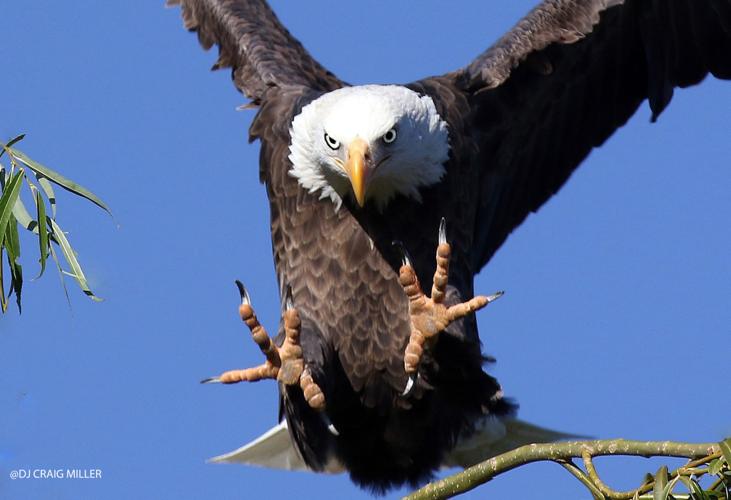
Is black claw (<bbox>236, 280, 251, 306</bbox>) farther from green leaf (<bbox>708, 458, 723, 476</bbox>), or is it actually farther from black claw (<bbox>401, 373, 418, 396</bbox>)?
green leaf (<bbox>708, 458, 723, 476</bbox>)

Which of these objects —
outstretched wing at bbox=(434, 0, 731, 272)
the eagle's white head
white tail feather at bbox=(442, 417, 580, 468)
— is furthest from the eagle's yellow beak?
white tail feather at bbox=(442, 417, 580, 468)

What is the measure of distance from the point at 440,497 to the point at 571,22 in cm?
240

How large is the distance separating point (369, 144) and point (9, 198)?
1.45 metres

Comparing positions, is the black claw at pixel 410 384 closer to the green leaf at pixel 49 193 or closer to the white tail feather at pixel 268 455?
the white tail feather at pixel 268 455

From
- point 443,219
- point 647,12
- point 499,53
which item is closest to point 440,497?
point 443,219

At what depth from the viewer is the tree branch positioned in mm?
3703

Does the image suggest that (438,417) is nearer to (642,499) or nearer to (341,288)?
(341,288)

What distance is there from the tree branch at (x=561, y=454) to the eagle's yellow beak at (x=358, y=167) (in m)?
1.41

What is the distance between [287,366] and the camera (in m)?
5.85

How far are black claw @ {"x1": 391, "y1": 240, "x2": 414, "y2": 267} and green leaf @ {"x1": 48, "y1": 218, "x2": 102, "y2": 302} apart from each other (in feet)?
4.61

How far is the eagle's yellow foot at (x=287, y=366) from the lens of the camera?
571 cm

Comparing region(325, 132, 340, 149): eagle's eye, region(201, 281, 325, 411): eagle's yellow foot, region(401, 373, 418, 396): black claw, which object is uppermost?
region(325, 132, 340, 149): eagle's eye

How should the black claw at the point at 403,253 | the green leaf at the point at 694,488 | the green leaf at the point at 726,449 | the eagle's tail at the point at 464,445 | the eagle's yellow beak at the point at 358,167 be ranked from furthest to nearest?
the eagle's tail at the point at 464,445 → the black claw at the point at 403,253 → the eagle's yellow beak at the point at 358,167 → the green leaf at the point at 694,488 → the green leaf at the point at 726,449

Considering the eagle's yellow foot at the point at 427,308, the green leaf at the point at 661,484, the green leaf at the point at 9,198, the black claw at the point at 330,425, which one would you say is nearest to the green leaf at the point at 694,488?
the green leaf at the point at 661,484
